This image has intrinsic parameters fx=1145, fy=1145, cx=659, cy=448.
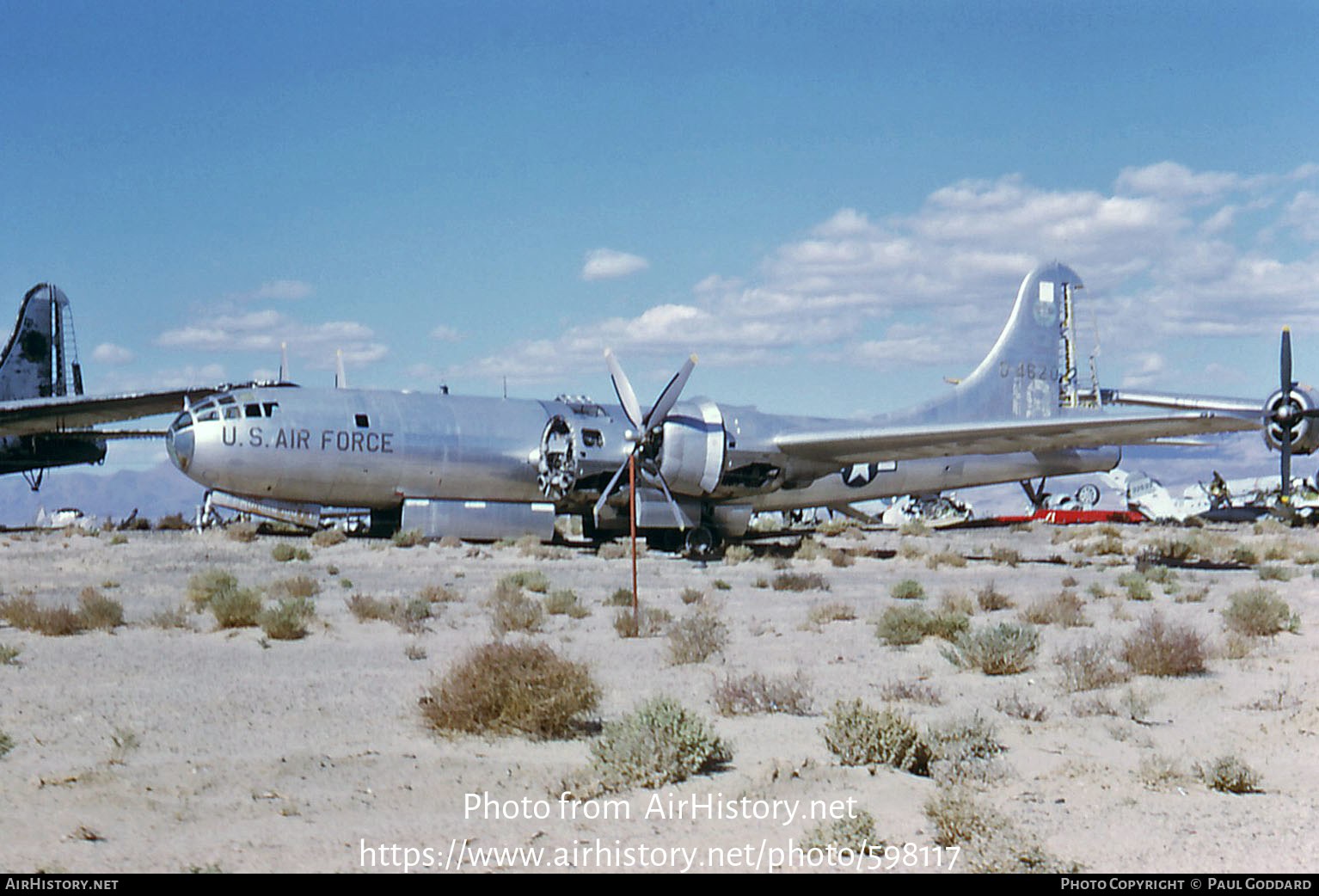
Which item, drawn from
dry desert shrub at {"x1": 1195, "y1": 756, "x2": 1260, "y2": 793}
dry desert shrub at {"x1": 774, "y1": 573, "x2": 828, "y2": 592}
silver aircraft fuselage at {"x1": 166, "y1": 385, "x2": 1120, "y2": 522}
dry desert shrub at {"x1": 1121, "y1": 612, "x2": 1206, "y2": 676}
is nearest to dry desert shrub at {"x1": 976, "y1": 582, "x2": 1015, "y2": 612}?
dry desert shrub at {"x1": 774, "y1": 573, "x2": 828, "y2": 592}

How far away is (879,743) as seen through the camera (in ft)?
27.1

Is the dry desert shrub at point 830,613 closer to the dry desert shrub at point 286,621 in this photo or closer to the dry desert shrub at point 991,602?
the dry desert shrub at point 991,602

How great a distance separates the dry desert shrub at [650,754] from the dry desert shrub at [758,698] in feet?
5.78

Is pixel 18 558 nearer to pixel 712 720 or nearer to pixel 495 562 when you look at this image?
pixel 495 562

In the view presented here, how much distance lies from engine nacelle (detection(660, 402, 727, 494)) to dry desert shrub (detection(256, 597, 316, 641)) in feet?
37.8

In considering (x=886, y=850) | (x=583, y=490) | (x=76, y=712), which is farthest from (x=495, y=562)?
(x=886, y=850)

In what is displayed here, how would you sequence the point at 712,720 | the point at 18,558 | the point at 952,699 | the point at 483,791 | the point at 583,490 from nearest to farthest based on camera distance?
1. the point at 483,791
2. the point at 712,720
3. the point at 952,699
4. the point at 18,558
5. the point at 583,490

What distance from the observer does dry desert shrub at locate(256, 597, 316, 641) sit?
1477 cm

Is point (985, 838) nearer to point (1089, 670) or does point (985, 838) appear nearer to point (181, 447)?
point (1089, 670)

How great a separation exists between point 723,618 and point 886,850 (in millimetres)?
11213

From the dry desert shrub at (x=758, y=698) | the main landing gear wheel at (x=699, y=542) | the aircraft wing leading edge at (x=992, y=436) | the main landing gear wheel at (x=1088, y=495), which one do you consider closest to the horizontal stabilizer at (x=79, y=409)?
the main landing gear wheel at (x=699, y=542)

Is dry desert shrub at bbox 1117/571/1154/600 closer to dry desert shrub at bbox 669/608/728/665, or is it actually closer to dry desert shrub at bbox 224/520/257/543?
dry desert shrub at bbox 669/608/728/665

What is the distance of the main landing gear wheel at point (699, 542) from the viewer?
1143 inches

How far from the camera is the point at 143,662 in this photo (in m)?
12.8
